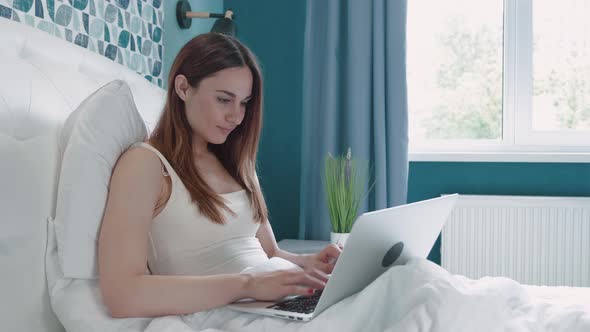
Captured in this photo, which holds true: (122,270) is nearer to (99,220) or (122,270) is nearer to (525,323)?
(99,220)

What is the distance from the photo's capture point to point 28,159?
112cm

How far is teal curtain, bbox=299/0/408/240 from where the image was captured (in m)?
2.78

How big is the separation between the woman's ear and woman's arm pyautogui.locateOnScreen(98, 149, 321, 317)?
0.88 ft

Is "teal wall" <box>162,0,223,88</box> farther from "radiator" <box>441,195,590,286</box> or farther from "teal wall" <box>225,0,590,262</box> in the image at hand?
"radiator" <box>441,195,590,286</box>

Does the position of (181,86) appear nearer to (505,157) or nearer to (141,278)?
(141,278)

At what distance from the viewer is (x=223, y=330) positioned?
45.1 inches

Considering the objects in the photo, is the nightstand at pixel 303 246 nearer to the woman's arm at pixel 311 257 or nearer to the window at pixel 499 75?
the woman's arm at pixel 311 257

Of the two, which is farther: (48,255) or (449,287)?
(48,255)

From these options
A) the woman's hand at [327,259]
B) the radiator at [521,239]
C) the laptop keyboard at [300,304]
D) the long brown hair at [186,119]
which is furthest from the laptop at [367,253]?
the radiator at [521,239]

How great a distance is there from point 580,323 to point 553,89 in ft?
7.15

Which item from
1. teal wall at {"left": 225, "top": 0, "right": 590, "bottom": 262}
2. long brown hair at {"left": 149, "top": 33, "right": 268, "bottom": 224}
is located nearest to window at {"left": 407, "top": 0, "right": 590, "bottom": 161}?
teal wall at {"left": 225, "top": 0, "right": 590, "bottom": 262}

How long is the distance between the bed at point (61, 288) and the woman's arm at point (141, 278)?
1.2 inches

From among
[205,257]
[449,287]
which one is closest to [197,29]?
[205,257]

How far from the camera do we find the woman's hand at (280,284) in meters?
1.19
